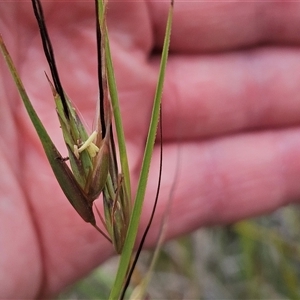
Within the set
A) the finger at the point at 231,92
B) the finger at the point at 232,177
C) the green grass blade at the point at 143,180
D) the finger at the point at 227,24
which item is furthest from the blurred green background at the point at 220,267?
the green grass blade at the point at 143,180

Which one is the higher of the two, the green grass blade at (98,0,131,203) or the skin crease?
the green grass blade at (98,0,131,203)

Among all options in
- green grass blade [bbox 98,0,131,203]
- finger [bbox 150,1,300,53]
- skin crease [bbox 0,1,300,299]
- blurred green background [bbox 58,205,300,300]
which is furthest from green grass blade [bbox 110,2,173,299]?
blurred green background [bbox 58,205,300,300]

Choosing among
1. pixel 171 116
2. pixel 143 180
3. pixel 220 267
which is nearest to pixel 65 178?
pixel 143 180

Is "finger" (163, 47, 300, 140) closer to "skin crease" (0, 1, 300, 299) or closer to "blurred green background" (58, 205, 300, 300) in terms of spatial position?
"skin crease" (0, 1, 300, 299)

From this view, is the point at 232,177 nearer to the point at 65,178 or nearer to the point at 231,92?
the point at 231,92

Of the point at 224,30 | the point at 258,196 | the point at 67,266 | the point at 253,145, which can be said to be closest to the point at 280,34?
the point at 224,30

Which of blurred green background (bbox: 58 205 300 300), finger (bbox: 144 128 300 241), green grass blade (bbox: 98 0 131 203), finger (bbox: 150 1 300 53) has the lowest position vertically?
blurred green background (bbox: 58 205 300 300)

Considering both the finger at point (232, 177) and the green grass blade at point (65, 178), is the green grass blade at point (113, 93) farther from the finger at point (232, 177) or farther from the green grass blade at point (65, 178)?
the finger at point (232, 177)

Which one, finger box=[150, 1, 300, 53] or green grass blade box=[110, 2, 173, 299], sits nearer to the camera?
green grass blade box=[110, 2, 173, 299]
